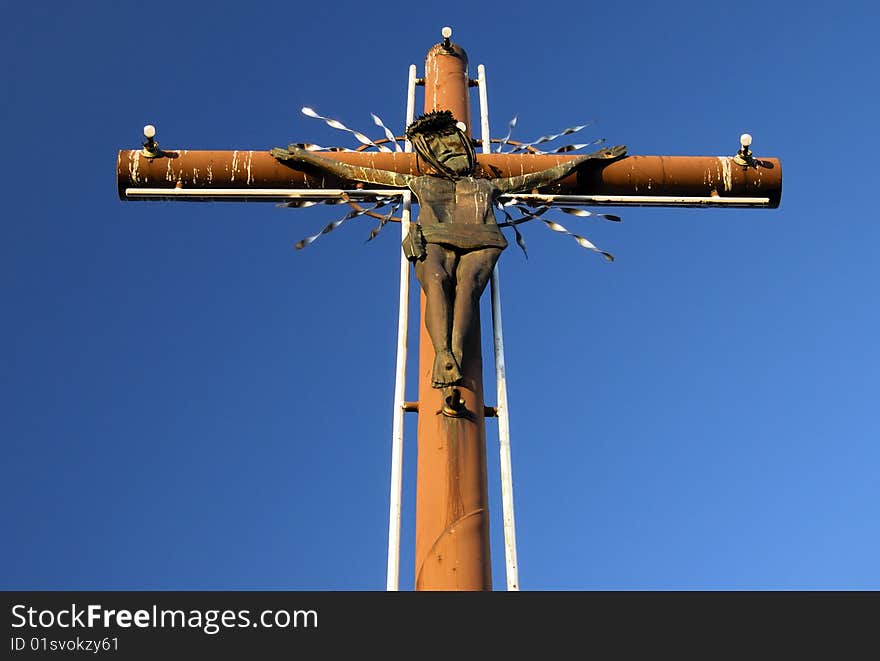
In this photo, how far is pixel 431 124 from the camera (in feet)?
36.0

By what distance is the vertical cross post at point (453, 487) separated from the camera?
28.6 ft

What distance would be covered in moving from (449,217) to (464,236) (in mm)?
333

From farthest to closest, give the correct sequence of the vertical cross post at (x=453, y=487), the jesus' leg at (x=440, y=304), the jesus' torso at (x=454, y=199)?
1. the jesus' torso at (x=454, y=199)
2. the jesus' leg at (x=440, y=304)
3. the vertical cross post at (x=453, y=487)

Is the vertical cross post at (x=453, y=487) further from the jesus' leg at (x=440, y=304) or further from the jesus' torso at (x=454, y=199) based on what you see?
the jesus' torso at (x=454, y=199)

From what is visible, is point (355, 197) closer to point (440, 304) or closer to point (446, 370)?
point (440, 304)

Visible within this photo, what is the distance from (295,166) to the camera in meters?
11.1

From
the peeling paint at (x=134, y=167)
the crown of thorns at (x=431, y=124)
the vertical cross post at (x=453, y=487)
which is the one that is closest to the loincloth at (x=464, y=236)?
the vertical cross post at (x=453, y=487)

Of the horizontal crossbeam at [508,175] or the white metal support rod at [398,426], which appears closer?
the white metal support rod at [398,426]

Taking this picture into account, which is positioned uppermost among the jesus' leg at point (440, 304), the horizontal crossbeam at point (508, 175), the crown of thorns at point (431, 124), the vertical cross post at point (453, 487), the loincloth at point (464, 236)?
the crown of thorns at point (431, 124)

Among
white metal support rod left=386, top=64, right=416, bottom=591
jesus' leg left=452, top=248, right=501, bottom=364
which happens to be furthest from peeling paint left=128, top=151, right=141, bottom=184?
jesus' leg left=452, top=248, right=501, bottom=364

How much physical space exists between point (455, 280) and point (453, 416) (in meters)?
0.94
